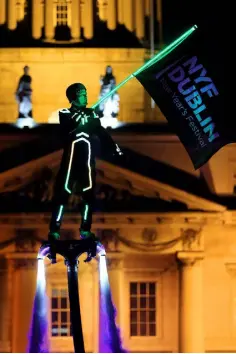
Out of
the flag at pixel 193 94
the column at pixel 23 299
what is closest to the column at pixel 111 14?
the column at pixel 23 299

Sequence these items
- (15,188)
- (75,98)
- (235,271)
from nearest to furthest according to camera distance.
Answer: (75,98)
(15,188)
(235,271)

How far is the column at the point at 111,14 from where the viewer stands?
4438 cm

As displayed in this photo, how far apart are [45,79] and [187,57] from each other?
23.5 metres

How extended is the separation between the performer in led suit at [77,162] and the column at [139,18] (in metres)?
24.0

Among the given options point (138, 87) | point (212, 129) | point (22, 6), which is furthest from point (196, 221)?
point (212, 129)

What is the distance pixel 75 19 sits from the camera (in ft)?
145

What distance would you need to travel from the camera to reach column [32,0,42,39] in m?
44.3

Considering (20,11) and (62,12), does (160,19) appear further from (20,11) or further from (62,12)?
(20,11)

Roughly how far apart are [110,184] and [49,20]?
9.85 m

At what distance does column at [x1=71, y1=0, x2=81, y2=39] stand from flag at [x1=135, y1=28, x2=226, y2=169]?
23160 mm

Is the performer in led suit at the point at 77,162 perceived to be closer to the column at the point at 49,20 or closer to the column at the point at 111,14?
the column at the point at 49,20

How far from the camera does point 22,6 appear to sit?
147 feet

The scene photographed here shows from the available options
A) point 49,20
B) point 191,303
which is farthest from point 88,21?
point 191,303

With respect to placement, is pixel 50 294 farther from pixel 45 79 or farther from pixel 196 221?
pixel 45 79
